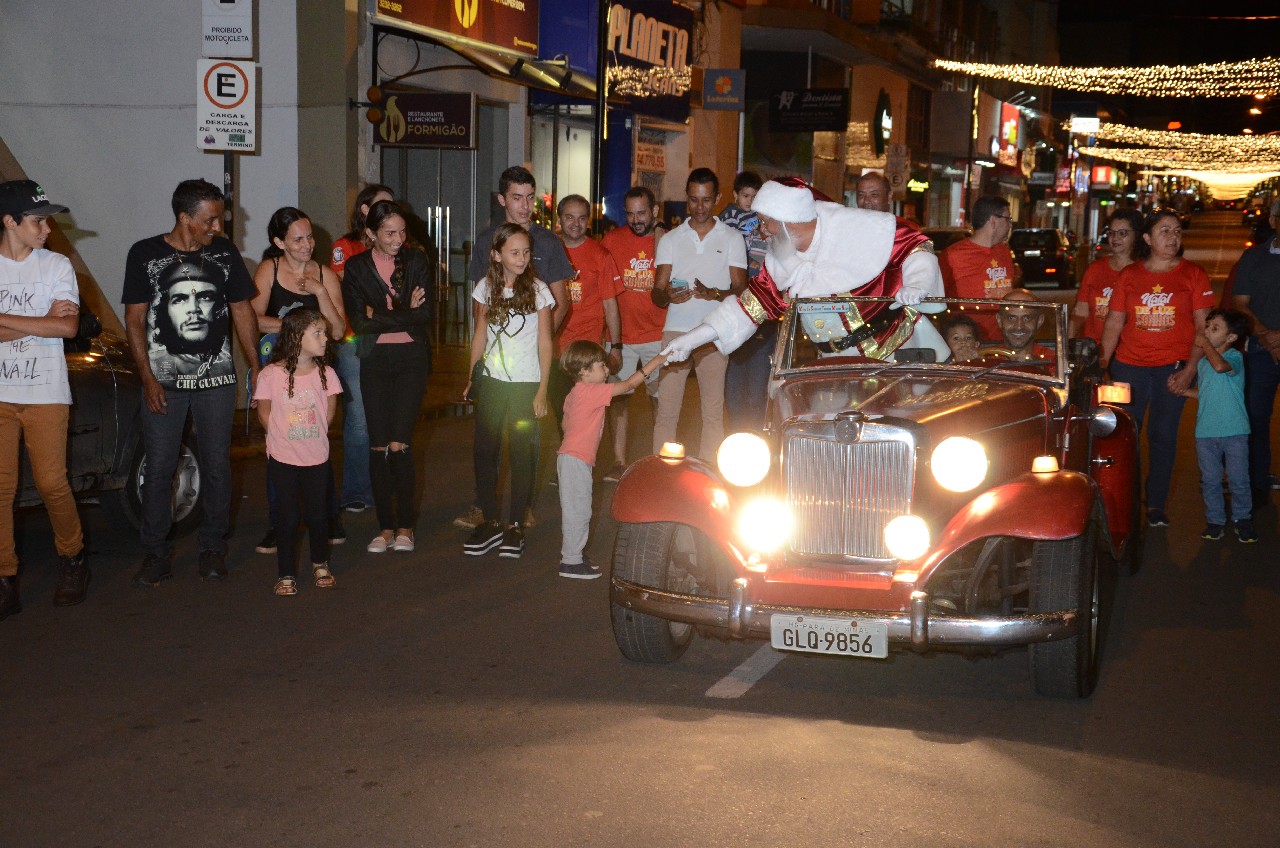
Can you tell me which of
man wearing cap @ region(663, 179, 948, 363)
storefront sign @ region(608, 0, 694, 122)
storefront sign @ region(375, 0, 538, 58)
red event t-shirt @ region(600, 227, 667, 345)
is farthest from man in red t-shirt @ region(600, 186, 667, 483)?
storefront sign @ region(608, 0, 694, 122)

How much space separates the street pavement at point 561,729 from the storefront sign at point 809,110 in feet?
70.8

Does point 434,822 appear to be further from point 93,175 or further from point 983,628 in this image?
point 93,175

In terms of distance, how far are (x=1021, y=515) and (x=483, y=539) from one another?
3.58m

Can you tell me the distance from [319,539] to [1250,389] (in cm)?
614

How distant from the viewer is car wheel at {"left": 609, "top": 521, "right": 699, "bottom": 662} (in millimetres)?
5820

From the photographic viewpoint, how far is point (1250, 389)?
944 centimetres

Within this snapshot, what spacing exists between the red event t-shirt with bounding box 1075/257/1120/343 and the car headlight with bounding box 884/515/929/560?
4223 millimetres

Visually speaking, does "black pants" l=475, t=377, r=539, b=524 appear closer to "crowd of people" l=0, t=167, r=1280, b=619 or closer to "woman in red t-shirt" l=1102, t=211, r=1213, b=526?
"crowd of people" l=0, t=167, r=1280, b=619

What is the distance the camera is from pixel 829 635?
17.3 ft

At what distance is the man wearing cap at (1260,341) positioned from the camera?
933cm

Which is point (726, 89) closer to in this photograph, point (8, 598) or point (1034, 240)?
point (1034, 240)

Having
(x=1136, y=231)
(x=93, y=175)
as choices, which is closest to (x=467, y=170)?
(x=93, y=175)

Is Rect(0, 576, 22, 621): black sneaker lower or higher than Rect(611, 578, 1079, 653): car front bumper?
lower

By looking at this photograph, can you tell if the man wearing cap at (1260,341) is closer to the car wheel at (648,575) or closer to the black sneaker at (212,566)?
the car wheel at (648,575)
